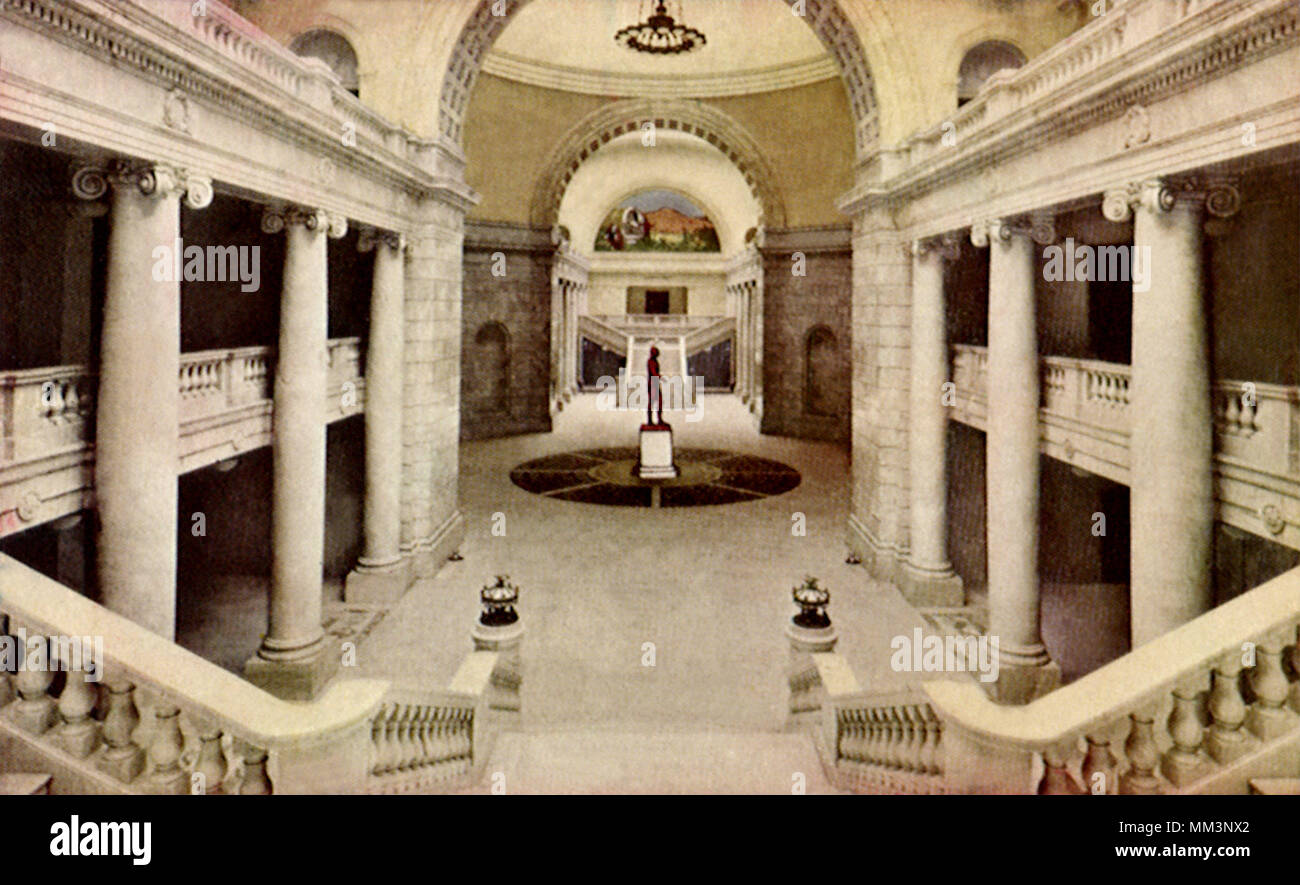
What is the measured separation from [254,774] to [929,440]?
9.51 m

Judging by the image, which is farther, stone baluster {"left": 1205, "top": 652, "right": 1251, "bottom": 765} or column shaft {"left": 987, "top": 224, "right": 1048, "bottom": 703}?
column shaft {"left": 987, "top": 224, "right": 1048, "bottom": 703}

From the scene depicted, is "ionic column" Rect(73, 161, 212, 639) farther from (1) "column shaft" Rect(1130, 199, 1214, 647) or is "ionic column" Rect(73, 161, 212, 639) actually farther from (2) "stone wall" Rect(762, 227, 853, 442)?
(2) "stone wall" Rect(762, 227, 853, 442)

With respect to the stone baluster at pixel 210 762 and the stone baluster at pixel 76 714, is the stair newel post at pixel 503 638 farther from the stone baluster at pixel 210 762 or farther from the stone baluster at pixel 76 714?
the stone baluster at pixel 76 714

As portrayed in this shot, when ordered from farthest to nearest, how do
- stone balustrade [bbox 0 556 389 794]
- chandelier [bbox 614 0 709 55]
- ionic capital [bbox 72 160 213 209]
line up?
chandelier [bbox 614 0 709 55], ionic capital [bbox 72 160 213 209], stone balustrade [bbox 0 556 389 794]

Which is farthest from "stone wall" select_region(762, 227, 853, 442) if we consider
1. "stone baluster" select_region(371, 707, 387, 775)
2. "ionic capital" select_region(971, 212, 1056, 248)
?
"stone baluster" select_region(371, 707, 387, 775)

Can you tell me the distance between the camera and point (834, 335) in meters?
24.5

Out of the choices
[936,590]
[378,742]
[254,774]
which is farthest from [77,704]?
[936,590]

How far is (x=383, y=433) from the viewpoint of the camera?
1138 centimetres

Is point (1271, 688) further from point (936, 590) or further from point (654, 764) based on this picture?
point (936, 590)

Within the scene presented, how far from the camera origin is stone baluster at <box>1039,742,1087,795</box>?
3920 mm

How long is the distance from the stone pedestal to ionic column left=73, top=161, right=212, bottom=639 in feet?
41.9
